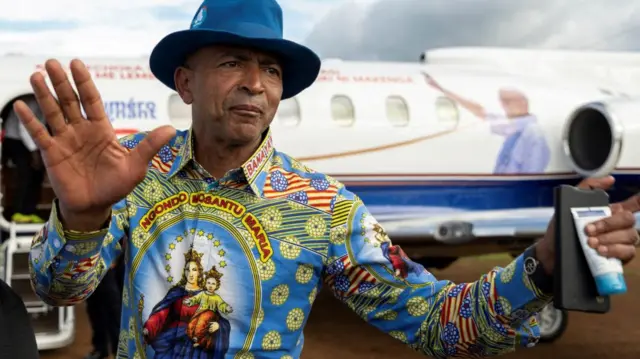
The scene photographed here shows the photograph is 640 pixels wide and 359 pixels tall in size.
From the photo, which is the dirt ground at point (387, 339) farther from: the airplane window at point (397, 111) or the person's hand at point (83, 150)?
the person's hand at point (83, 150)

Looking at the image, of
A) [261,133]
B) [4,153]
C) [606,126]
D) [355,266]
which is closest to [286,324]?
[355,266]

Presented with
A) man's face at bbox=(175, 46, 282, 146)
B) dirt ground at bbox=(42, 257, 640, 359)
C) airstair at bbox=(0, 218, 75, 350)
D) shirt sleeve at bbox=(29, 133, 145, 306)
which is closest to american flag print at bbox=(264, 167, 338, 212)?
man's face at bbox=(175, 46, 282, 146)

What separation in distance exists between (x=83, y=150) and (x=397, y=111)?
24.9 feet

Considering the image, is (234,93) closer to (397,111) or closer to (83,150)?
(83,150)

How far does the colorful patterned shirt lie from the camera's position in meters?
1.93

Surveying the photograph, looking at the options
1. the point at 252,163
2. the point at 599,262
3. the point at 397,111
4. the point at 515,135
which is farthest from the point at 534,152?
the point at 599,262

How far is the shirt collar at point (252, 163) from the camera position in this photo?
2008 mm

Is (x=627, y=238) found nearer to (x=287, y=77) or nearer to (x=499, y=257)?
(x=287, y=77)

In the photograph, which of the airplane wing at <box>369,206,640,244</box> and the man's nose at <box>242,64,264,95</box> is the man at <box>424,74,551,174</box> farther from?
the man's nose at <box>242,64,264,95</box>

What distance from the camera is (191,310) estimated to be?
1.94 metres

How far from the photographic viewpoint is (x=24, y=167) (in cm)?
824

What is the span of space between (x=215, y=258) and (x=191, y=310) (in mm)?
146

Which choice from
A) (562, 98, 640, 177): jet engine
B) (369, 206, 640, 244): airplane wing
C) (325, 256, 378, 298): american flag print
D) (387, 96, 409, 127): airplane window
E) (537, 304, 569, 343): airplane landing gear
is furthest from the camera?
(387, 96, 409, 127): airplane window

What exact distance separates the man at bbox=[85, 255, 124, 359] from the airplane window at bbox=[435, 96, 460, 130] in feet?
14.9
